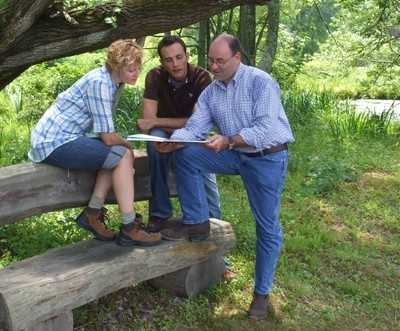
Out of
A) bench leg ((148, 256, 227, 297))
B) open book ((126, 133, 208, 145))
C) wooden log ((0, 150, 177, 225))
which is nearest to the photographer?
wooden log ((0, 150, 177, 225))

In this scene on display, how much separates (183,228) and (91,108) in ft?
3.69

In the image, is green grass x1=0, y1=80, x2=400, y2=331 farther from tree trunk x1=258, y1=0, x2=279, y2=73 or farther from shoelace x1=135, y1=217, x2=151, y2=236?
tree trunk x1=258, y1=0, x2=279, y2=73

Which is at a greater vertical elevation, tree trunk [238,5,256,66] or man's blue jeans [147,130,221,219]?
tree trunk [238,5,256,66]

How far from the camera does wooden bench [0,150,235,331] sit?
304 cm

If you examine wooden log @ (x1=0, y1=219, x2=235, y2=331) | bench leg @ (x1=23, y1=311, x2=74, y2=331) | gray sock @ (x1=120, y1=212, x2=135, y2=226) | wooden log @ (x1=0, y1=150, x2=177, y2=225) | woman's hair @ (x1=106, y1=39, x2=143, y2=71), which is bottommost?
bench leg @ (x1=23, y1=311, x2=74, y2=331)

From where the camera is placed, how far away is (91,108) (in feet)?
11.3

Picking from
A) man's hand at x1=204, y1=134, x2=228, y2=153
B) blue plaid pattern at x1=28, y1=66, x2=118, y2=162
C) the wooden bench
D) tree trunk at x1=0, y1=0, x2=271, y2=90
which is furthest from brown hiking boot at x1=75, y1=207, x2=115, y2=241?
tree trunk at x1=0, y1=0, x2=271, y2=90

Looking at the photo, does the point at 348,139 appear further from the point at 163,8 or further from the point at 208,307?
the point at 208,307

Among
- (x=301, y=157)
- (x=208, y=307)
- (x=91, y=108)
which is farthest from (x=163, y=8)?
(x=301, y=157)

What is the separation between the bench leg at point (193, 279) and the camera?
13.6 ft

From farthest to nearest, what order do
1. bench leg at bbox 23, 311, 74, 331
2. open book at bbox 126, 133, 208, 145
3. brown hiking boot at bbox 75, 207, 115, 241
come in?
brown hiking boot at bbox 75, 207, 115, 241 < open book at bbox 126, 133, 208, 145 < bench leg at bbox 23, 311, 74, 331

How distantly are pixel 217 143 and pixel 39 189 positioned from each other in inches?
46.3

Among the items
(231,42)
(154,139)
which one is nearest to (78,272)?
(154,139)

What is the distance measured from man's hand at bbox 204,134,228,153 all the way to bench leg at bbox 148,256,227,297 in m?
0.98
